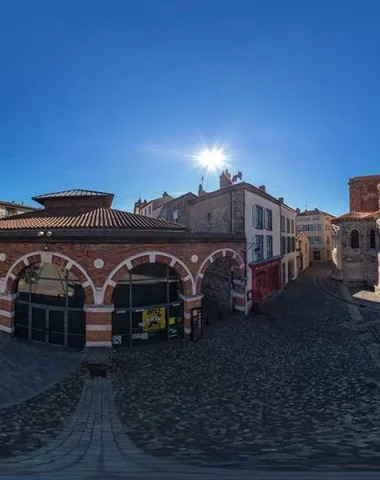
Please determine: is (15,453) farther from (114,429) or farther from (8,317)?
(8,317)

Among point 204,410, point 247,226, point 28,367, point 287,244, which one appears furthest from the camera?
point 287,244

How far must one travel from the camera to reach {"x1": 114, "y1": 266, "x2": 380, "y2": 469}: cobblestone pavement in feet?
20.5

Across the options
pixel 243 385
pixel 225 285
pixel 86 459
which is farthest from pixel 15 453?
pixel 225 285

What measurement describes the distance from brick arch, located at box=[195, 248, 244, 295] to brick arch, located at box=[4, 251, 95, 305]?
5922 mm

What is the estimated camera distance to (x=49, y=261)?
14703 millimetres

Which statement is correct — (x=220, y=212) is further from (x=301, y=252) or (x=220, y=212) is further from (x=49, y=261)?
(x=301, y=252)

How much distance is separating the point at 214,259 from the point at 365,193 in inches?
1210

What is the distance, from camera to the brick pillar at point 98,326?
1414cm

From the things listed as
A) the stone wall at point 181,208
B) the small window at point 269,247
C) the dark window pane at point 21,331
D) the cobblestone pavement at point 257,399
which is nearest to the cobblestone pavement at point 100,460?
the cobblestone pavement at point 257,399

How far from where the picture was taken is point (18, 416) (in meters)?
8.41

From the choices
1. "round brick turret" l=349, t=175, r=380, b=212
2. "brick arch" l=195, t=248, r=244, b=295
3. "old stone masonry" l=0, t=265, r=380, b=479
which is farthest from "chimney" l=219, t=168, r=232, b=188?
"round brick turret" l=349, t=175, r=380, b=212

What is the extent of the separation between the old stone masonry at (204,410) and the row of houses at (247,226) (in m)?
6.34

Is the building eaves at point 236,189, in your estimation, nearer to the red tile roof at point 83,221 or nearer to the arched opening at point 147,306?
the red tile roof at point 83,221

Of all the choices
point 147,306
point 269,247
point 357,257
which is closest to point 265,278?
point 269,247
